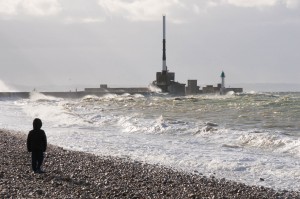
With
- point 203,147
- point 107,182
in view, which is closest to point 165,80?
point 203,147

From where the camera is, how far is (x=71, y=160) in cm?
1448

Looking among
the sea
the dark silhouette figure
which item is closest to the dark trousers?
the dark silhouette figure

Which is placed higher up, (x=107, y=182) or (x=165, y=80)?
(x=165, y=80)

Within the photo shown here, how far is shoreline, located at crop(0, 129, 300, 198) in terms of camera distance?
10.3m

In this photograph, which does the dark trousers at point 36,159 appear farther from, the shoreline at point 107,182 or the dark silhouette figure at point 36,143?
the shoreline at point 107,182

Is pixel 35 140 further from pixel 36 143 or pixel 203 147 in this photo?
pixel 203 147

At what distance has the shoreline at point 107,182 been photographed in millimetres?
10273

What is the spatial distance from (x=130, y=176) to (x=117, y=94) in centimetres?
7930

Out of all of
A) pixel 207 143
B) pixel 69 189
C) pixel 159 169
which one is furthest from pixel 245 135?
pixel 69 189

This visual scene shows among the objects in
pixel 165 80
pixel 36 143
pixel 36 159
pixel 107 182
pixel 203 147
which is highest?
pixel 165 80

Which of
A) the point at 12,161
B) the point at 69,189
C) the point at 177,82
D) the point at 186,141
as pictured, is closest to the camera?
the point at 69,189

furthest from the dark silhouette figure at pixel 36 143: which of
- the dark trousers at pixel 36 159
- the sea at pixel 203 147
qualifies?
the sea at pixel 203 147

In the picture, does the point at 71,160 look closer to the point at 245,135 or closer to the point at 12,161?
the point at 12,161

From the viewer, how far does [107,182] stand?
11.4m
